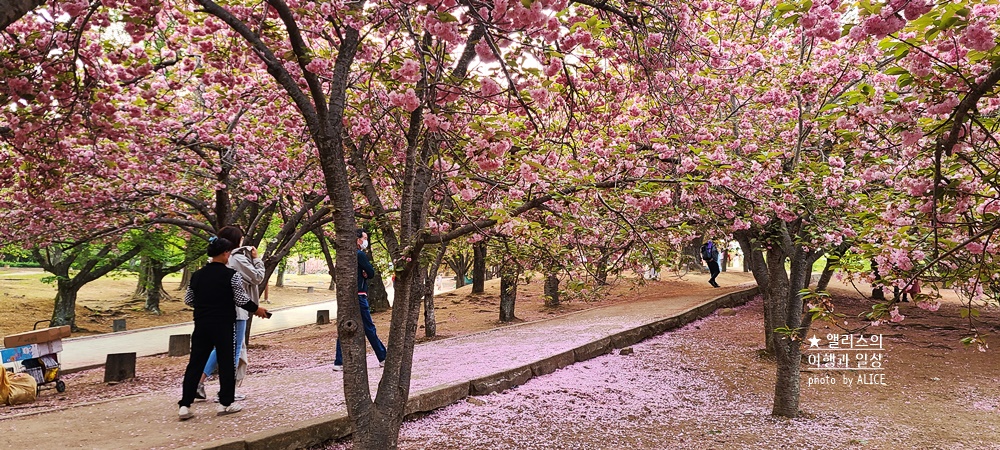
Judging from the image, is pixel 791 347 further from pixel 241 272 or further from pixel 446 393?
pixel 241 272

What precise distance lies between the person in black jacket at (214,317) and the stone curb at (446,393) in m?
0.92

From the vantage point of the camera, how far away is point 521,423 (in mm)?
5516

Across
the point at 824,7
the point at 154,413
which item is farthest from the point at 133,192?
the point at 824,7

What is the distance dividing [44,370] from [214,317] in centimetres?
414

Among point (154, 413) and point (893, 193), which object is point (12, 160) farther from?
point (893, 193)

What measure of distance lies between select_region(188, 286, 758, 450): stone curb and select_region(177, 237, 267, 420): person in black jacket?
0.92 m

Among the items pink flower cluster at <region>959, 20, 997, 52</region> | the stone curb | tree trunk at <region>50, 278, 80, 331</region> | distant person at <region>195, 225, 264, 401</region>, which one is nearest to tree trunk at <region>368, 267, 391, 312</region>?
tree trunk at <region>50, 278, 80, 331</region>

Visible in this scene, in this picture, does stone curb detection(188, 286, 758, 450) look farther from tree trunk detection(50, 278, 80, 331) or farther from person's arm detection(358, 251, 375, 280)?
tree trunk detection(50, 278, 80, 331)

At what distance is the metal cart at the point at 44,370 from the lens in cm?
666

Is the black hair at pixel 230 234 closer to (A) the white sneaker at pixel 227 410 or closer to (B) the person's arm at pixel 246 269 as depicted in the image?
(B) the person's arm at pixel 246 269

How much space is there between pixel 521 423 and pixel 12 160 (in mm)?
Result: 6153

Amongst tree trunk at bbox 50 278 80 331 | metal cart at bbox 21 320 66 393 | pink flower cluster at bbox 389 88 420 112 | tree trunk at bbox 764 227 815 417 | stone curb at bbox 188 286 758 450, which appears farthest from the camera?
tree trunk at bbox 50 278 80 331

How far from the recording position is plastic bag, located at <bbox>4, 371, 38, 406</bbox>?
607 cm

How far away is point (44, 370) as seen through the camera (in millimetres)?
6777
